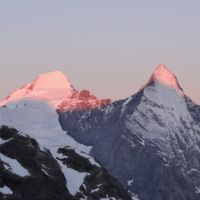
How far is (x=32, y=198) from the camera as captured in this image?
200 m

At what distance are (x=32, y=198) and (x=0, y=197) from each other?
9034mm

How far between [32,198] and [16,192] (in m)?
3.99

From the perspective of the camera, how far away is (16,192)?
7790 inches

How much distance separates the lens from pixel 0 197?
19312 centimetres

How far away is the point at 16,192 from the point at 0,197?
18.2 feet
